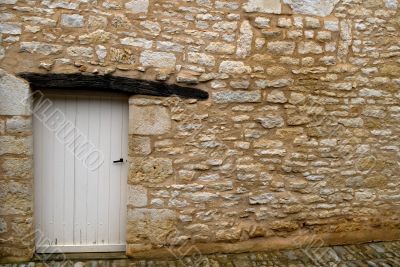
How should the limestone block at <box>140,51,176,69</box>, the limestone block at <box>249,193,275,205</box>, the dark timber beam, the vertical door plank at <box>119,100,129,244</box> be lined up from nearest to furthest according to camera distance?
the dark timber beam
the limestone block at <box>140,51,176,69</box>
the vertical door plank at <box>119,100,129,244</box>
the limestone block at <box>249,193,275,205</box>

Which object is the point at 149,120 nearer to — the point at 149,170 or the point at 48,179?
the point at 149,170

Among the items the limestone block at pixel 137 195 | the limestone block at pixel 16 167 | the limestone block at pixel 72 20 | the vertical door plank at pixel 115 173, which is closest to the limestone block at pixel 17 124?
the limestone block at pixel 16 167

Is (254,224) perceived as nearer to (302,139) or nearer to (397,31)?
(302,139)

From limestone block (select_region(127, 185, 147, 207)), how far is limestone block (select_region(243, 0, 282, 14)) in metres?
2.20

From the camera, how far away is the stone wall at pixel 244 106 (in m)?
3.50

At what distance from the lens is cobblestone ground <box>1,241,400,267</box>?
12.3 ft

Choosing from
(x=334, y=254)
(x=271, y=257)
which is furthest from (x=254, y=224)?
(x=334, y=254)

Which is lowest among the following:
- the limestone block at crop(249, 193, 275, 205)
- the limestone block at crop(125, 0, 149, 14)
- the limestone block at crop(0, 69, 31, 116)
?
the limestone block at crop(249, 193, 275, 205)

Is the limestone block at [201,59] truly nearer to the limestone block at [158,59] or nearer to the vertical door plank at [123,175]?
the limestone block at [158,59]

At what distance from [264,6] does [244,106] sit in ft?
3.54

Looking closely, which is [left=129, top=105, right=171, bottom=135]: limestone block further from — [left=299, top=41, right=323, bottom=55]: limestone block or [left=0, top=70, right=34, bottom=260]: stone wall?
[left=299, top=41, right=323, bottom=55]: limestone block

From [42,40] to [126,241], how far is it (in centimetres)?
223

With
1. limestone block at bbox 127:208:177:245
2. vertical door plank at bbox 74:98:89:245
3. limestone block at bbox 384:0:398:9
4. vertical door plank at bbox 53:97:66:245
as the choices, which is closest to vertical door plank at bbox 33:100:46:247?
vertical door plank at bbox 53:97:66:245

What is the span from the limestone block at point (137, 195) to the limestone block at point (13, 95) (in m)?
1.30
